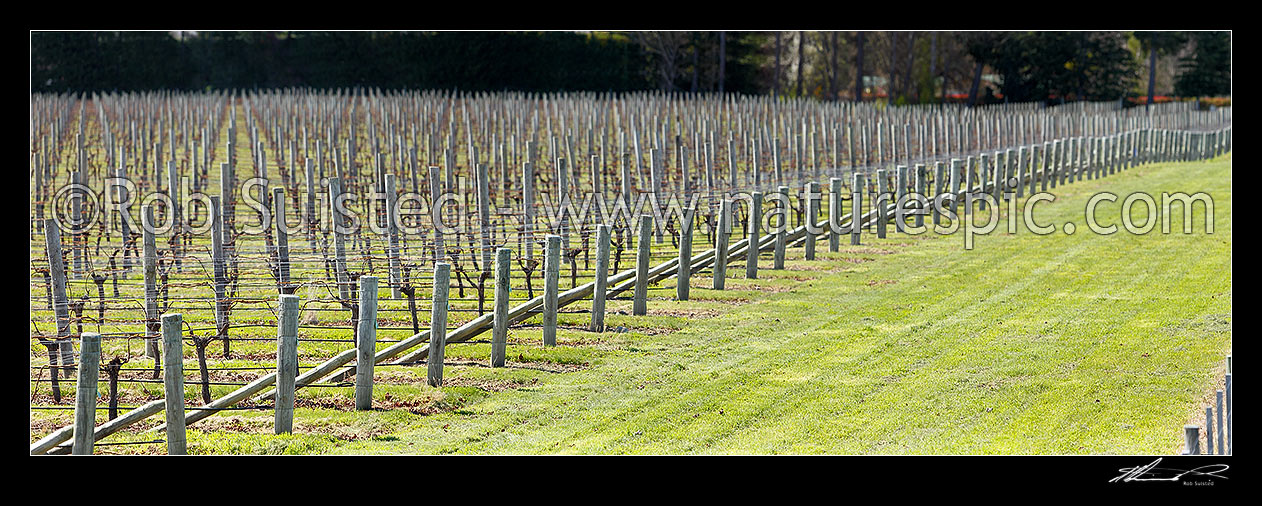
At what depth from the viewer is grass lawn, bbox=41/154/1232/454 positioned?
8852mm

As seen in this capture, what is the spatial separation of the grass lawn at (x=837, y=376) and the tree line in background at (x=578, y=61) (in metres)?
38.9

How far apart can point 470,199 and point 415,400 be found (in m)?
11.2

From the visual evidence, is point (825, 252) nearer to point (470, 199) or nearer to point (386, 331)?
point (470, 199)

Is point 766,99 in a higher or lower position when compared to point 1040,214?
higher

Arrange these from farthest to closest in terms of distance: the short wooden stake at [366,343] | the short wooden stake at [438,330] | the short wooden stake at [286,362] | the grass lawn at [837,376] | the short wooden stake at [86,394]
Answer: the short wooden stake at [438,330], the short wooden stake at [366,343], the grass lawn at [837,376], the short wooden stake at [286,362], the short wooden stake at [86,394]

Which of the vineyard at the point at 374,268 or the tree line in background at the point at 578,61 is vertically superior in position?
the tree line in background at the point at 578,61

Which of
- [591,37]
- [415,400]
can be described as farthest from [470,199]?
[591,37]

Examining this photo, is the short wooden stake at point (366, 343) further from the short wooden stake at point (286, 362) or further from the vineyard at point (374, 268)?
the short wooden stake at point (286, 362)

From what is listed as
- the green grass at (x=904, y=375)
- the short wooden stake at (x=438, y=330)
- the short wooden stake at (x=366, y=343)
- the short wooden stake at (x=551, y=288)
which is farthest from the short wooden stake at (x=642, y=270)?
the short wooden stake at (x=366, y=343)

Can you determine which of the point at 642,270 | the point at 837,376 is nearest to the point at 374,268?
the point at 642,270

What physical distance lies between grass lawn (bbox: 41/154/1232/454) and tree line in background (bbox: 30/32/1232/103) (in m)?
38.9

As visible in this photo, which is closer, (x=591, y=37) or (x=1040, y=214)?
(x=1040, y=214)

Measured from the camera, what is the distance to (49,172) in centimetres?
2325

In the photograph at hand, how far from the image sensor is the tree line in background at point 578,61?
166 feet
